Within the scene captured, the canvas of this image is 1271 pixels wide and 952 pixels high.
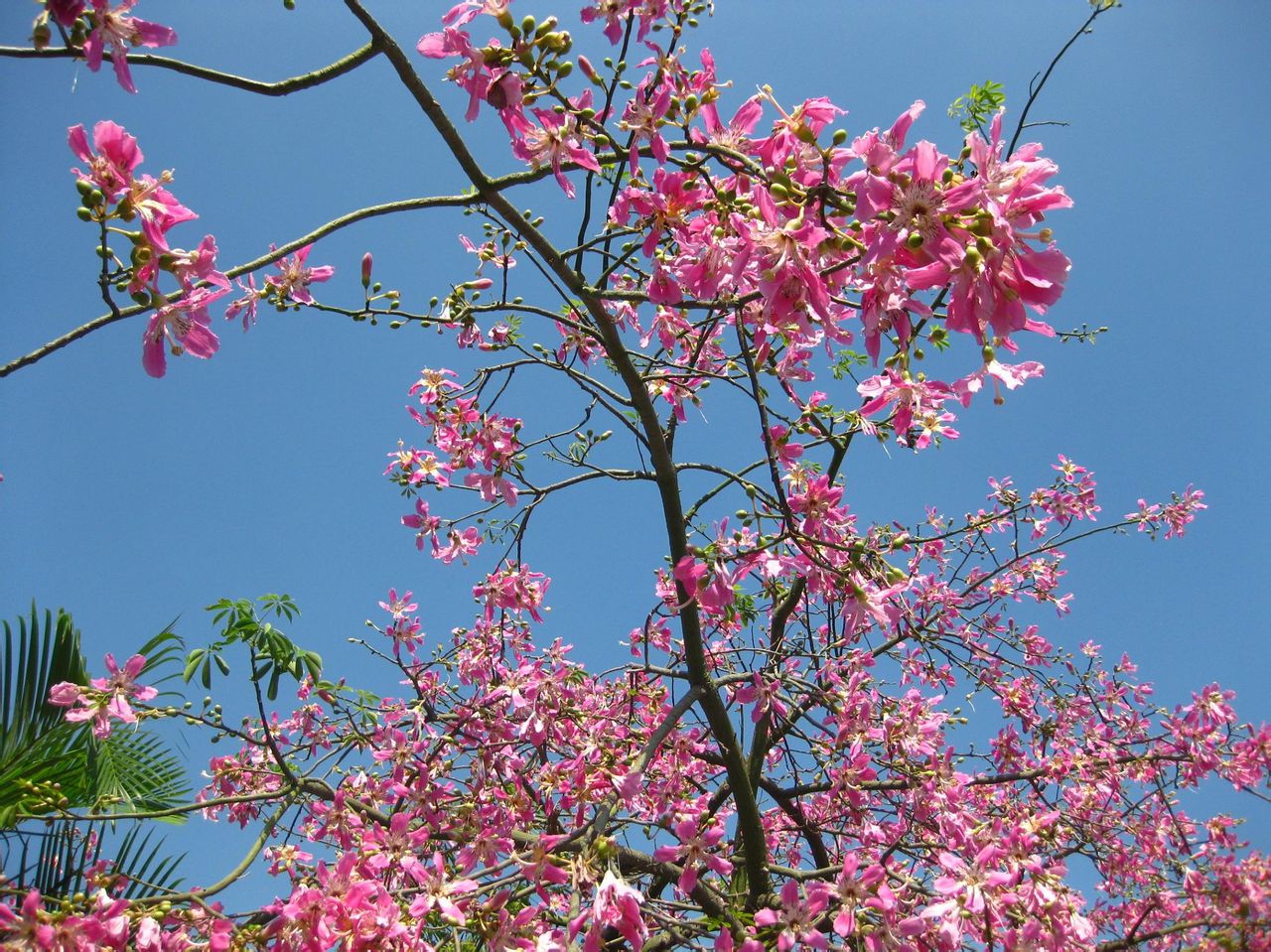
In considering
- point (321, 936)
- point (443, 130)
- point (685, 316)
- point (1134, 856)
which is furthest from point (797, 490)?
point (1134, 856)

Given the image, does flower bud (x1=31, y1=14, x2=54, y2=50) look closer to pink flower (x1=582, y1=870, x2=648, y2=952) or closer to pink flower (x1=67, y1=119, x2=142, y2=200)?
pink flower (x1=67, y1=119, x2=142, y2=200)

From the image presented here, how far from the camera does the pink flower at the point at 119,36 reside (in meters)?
1.37

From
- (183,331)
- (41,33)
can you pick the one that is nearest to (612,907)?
(183,331)

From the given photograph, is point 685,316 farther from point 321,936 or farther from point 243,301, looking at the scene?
point 321,936

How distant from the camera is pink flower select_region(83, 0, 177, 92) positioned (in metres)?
1.37

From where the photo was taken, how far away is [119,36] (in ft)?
4.63

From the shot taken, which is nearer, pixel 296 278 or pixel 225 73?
pixel 225 73

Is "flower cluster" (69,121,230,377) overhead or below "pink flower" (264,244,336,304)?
below

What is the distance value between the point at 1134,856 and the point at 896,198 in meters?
5.66

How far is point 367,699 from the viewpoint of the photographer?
3.41 meters

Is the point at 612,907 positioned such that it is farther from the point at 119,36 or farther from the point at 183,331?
the point at 119,36

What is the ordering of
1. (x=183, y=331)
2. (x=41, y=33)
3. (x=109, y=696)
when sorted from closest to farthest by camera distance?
(x=41, y=33) < (x=183, y=331) < (x=109, y=696)

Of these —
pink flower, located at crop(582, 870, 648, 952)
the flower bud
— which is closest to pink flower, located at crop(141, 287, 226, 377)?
the flower bud

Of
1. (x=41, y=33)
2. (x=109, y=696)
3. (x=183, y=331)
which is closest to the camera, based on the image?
(x=41, y=33)
